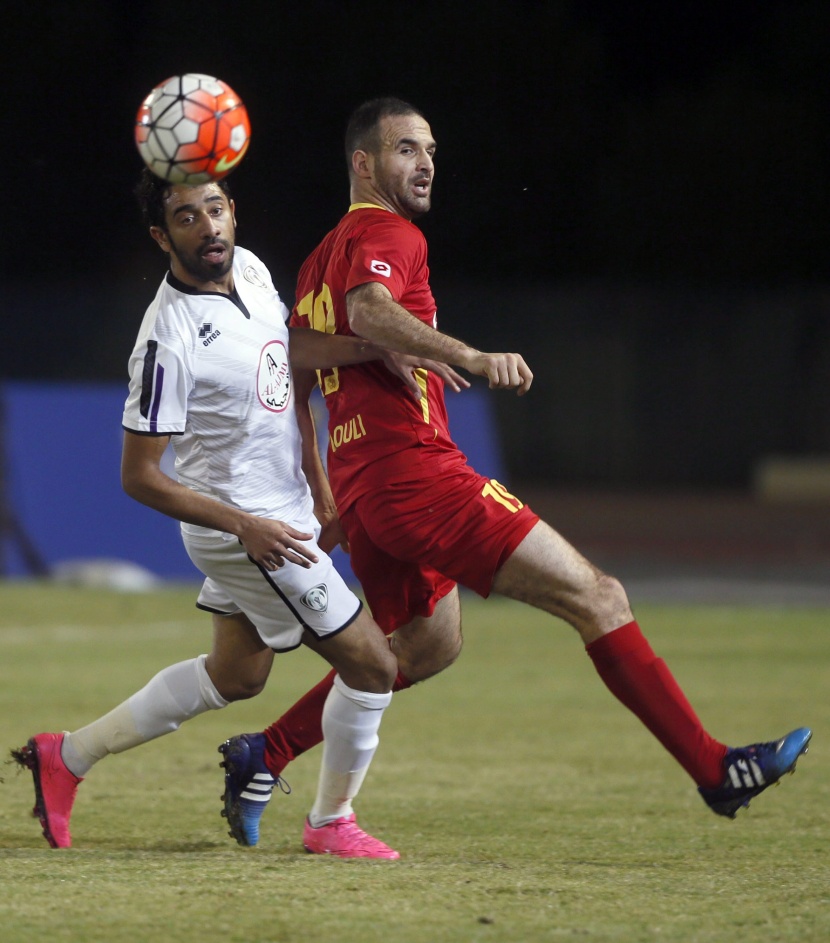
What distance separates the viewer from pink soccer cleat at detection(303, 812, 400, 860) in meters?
5.01

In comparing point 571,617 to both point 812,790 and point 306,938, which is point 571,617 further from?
point 812,790

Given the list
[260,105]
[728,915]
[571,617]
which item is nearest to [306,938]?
[728,915]

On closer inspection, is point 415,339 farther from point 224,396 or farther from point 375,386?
point 224,396

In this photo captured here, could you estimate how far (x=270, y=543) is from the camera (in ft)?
15.5

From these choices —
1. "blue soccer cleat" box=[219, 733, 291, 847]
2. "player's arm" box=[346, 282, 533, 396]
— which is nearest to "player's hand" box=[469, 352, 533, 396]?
"player's arm" box=[346, 282, 533, 396]

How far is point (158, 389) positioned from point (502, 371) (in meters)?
1.04

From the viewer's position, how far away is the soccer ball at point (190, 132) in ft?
15.6

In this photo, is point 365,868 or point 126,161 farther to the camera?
point 126,161

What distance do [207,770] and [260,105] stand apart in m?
26.1

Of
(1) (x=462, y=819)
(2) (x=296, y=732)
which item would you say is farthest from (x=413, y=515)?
(1) (x=462, y=819)

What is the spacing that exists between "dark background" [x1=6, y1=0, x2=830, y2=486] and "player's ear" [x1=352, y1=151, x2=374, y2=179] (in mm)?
23713

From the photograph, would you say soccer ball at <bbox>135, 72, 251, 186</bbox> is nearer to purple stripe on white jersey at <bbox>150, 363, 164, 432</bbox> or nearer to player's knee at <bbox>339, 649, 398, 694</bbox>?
purple stripe on white jersey at <bbox>150, 363, 164, 432</bbox>

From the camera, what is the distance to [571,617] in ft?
16.3

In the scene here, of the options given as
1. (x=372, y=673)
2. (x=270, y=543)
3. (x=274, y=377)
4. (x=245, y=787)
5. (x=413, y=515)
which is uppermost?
(x=274, y=377)
